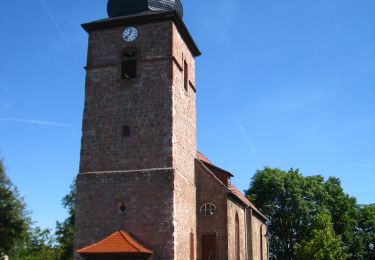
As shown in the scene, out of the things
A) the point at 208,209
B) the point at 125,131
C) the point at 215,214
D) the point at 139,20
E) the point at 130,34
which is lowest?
the point at 215,214

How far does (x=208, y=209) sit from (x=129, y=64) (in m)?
7.83

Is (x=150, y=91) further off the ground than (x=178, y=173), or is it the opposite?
(x=150, y=91)

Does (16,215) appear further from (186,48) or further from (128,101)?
(186,48)

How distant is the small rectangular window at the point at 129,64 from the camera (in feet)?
71.7

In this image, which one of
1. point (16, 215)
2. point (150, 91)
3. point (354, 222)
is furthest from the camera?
point (354, 222)

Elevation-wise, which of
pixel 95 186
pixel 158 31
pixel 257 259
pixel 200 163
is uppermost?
pixel 158 31

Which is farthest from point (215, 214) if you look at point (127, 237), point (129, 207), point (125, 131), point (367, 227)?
point (367, 227)

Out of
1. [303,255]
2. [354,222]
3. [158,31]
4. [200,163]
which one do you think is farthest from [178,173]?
[354,222]

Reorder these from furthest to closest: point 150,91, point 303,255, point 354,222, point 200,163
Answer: point 354,222
point 303,255
point 200,163
point 150,91

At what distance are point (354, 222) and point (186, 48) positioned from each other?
29242 mm

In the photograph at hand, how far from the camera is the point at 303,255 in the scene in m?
35.4

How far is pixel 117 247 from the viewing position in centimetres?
1812

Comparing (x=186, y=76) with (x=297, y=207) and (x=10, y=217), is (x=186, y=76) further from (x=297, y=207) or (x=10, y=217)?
(x=297, y=207)

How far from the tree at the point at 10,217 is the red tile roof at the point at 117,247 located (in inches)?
128
